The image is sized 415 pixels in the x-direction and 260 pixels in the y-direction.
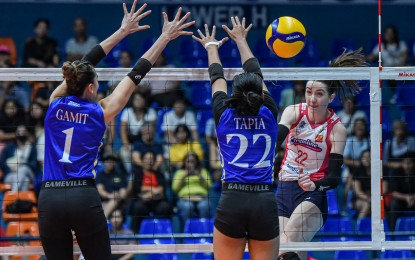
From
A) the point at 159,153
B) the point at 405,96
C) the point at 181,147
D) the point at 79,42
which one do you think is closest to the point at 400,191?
the point at 405,96

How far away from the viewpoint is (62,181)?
21.6 ft

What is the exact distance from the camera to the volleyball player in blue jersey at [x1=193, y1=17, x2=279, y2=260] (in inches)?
263

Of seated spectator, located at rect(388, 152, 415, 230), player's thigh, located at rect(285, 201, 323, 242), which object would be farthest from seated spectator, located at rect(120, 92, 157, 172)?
player's thigh, located at rect(285, 201, 323, 242)

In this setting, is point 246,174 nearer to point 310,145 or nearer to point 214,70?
point 214,70

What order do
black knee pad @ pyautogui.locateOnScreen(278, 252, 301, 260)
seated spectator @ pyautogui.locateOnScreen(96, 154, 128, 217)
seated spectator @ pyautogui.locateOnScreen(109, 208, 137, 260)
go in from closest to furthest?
black knee pad @ pyautogui.locateOnScreen(278, 252, 301, 260) < seated spectator @ pyautogui.locateOnScreen(109, 208, 137, 260) < seated spectator @ pyautogui.locateOnScreen(96, 154, 128, 217)

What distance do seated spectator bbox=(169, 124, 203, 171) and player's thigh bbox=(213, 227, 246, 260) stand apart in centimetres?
619

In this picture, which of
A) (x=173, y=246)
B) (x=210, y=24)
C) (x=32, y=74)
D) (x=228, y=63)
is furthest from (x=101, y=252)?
(x=210, y=24)

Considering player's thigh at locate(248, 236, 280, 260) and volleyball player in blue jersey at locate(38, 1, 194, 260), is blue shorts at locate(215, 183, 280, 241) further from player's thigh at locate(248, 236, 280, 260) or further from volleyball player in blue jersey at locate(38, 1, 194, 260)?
volleyball player in blue jersey at locate(38, 1, 194, 260)

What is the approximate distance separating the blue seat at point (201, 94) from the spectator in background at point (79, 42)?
6.72 feet

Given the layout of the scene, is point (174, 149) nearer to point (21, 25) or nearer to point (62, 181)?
point (21, 25)

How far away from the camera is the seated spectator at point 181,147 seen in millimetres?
13086

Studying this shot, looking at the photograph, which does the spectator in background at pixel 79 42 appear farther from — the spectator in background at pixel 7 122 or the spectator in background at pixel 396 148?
the spectator in background at pixel 396 148

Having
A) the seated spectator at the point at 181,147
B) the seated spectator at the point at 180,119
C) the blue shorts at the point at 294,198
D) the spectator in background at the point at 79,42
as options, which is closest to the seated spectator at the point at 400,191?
the seated spectator at the point at 181,147

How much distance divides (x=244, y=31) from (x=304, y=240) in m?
2.23
